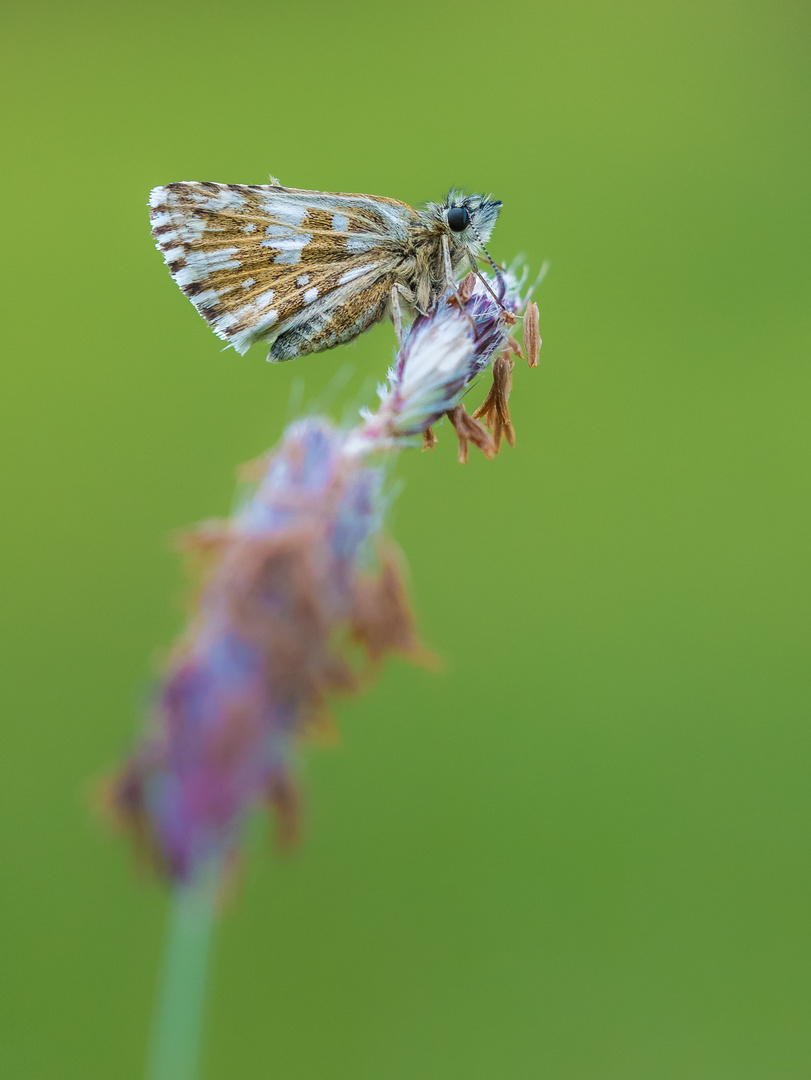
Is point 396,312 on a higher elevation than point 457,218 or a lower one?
lower

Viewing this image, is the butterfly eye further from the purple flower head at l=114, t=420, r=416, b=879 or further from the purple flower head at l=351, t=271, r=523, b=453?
the purple flower head at l=114, t=420, r=416, b=879

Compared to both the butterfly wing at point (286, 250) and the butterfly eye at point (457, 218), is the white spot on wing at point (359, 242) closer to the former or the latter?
the butterfly wing at point (286, 250)

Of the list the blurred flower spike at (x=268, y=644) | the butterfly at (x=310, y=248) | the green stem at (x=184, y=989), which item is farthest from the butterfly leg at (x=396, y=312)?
the green stem at (x=184, y=989)

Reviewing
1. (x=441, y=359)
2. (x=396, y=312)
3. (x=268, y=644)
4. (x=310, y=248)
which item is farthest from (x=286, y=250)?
(x=268, y=644)

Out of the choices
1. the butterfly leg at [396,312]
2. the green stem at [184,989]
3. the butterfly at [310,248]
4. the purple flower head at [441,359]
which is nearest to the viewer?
the green stem at [184,989]

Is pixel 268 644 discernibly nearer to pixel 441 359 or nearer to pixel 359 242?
pixel 441 359

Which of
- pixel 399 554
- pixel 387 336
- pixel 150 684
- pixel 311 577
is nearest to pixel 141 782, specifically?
pixel 150 684
